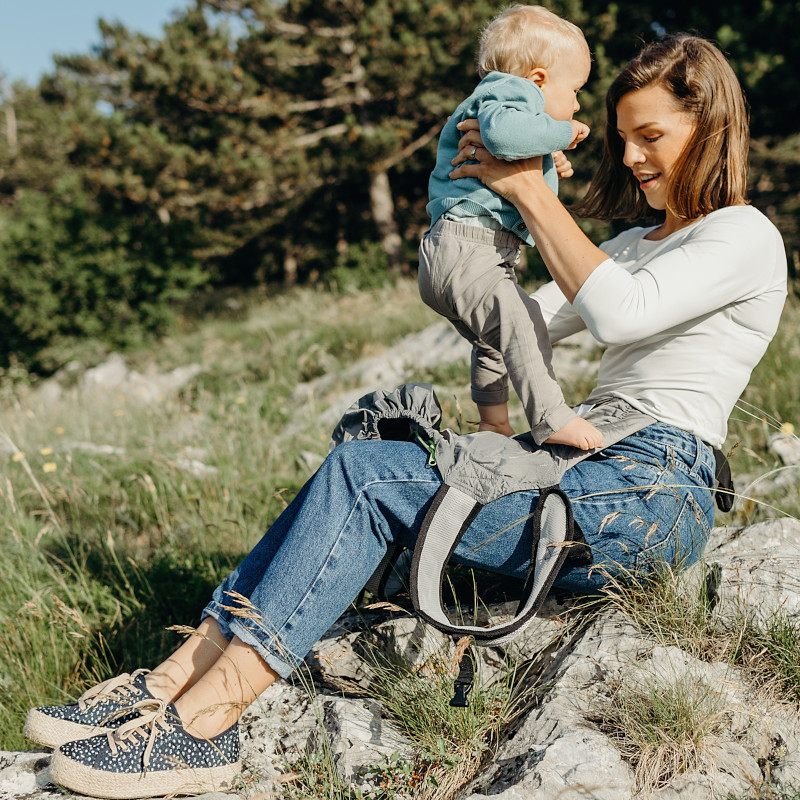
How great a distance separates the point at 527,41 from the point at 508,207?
1.62 feet

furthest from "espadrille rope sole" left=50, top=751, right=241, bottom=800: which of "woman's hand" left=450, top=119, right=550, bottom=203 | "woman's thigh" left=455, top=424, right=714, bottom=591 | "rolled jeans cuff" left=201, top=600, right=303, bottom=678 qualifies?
"woman's hand" left=450, top=119, right=550, bottom=203

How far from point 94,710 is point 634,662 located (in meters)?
1.40

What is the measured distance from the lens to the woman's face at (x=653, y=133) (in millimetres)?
2047

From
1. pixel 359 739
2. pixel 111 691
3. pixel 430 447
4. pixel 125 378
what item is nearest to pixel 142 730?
pixel 111 691

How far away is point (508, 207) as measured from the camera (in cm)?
204

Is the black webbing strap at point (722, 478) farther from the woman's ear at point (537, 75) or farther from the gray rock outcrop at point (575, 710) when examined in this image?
the woman's ear at point (537, 75)

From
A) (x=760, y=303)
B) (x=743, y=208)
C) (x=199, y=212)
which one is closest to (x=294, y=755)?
(x=760, y=303)

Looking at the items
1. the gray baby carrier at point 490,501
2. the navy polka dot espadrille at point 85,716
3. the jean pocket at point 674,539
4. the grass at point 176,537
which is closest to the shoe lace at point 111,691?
the navy polka dot espadrille at point 85,716

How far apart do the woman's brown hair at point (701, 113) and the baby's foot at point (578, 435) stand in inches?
31.5

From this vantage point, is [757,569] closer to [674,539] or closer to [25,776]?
[674,539]

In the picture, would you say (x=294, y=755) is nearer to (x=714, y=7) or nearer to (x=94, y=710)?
(x=94, y=710)

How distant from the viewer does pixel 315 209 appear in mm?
17062

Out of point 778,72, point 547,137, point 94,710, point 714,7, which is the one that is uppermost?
point 714,7

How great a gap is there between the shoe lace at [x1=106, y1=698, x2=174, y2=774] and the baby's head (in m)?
2.00
